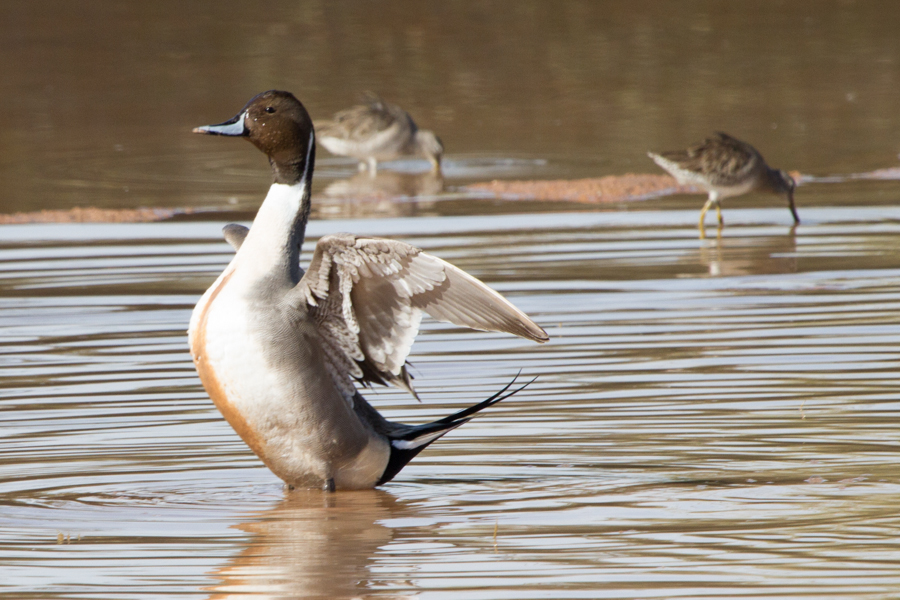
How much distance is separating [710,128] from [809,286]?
11.1m

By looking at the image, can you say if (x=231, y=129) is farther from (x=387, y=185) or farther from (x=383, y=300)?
(x=387, y=185)

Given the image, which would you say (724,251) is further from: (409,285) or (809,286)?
(409,285)

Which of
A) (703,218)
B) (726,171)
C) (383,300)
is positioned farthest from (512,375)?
(726,171)

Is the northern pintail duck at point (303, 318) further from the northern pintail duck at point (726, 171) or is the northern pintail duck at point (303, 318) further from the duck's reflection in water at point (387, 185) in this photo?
the duck's reflection in water at point (387, 185)

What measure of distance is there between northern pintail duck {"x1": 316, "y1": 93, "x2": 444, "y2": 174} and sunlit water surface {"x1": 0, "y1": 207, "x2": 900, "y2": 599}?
31.6ft

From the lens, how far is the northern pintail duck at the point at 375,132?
20.9 metres

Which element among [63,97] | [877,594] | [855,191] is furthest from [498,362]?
[63,97]

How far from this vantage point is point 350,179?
20375 millimetres

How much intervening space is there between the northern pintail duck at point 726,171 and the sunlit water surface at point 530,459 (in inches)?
157

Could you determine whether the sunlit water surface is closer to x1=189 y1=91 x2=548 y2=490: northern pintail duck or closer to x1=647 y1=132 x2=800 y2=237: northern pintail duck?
x1=189 y1=91 x2=548 y2=490: northern pintail duck

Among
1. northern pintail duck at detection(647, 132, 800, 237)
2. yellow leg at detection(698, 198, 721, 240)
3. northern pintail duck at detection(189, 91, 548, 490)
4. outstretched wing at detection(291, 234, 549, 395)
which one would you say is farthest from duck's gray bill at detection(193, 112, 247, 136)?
northern pintail duck at detection(647, 132, 800, 237)

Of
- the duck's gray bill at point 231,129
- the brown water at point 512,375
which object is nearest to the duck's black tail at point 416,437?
the brown water at point 512,375

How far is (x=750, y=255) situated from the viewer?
1273 centimetres

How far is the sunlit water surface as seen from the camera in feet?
16.1
